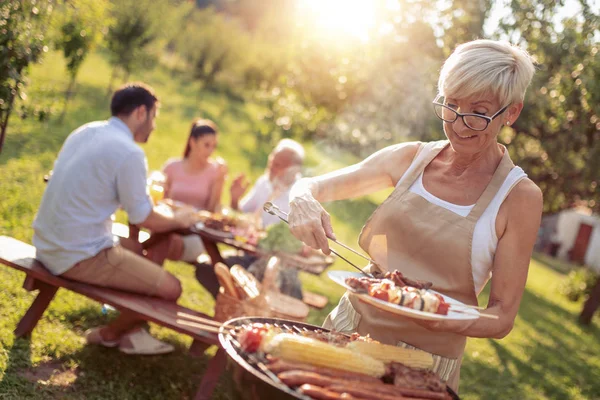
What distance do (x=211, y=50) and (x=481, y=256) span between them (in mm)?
27957

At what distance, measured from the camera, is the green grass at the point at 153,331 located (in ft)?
15.6

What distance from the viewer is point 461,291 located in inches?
102

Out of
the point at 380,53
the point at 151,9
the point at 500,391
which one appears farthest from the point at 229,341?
the point at 151,9

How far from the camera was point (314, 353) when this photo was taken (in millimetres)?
2217

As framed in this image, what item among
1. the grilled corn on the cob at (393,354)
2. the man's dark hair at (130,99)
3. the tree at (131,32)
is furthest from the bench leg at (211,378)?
the tree at (131,32)

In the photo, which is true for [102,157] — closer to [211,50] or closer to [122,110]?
[122,110]

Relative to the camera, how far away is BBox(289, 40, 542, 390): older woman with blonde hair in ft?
8.00

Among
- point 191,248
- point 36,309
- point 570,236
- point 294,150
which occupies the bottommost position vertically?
point 570,236

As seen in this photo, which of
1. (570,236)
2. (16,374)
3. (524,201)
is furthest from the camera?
(570,236)

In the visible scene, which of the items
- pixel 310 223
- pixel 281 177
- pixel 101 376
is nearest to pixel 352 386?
pixel 310 223

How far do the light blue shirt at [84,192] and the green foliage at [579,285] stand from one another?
56.0ft

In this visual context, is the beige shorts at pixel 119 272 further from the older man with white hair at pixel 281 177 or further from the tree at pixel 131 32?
the tree at pixel 131 32

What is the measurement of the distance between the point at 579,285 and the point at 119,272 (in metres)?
17.4

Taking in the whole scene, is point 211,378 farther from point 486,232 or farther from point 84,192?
point 486,232
